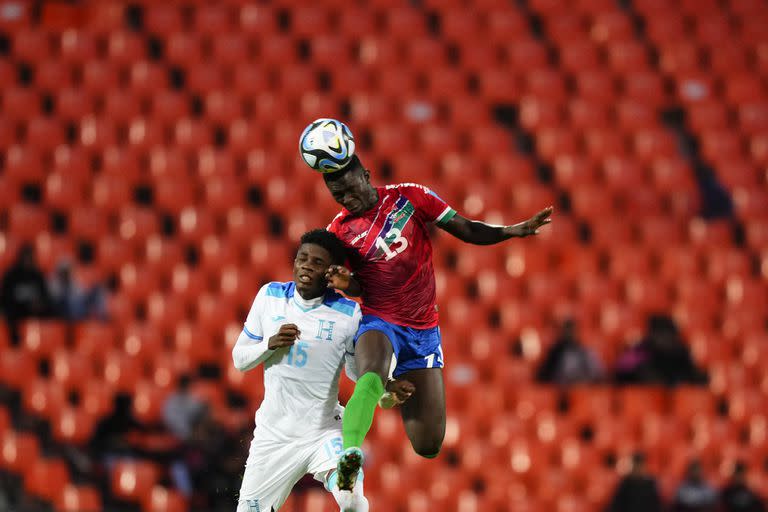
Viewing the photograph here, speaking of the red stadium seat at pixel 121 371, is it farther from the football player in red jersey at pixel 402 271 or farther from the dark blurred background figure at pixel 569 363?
the football player in red jersey at pixel 402 271

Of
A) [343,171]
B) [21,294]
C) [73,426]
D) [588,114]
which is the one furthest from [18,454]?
[588,114]

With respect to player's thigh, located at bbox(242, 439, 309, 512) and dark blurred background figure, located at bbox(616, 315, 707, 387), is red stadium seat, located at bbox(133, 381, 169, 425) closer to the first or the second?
dark blurred background figure, located at bbox(616, 315, 707, 387)

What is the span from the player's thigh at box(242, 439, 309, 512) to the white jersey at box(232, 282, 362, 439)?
0.21 feet

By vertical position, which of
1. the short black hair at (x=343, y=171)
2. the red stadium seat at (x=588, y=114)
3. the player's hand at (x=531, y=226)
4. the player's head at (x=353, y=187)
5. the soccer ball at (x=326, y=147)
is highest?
the red stadium seat at (x=588, y=114)

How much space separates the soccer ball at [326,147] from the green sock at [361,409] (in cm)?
89

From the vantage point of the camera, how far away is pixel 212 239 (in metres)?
10.1

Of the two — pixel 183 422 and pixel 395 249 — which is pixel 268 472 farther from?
pixel 183 422

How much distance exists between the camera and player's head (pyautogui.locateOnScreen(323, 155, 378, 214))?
4875mm

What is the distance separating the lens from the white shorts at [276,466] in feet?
15.8

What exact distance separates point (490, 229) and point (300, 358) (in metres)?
1.05

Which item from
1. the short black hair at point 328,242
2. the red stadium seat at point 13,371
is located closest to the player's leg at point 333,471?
the short black hair at point 328,242

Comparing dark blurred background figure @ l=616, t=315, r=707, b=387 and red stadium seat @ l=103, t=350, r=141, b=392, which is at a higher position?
red stadium seat @ l=103, t=350, r=141, b=392

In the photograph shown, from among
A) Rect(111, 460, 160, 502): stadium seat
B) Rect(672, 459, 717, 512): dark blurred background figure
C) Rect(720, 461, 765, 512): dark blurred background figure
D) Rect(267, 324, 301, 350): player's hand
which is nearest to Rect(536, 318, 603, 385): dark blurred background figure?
Rect(672, 459, 717, 512): dark blurred background figure

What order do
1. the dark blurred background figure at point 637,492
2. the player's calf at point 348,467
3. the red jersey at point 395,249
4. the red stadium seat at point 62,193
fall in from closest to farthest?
the player's calf at point 348,467, the red jersey at point 395,249, the dark blurred background figure at point 637,492, the red stadium seat at point 62,193
